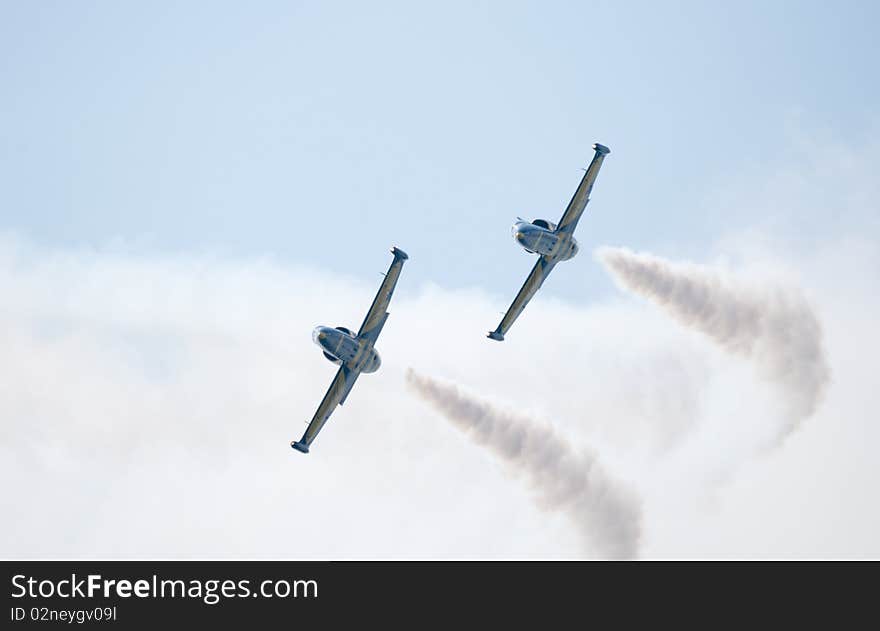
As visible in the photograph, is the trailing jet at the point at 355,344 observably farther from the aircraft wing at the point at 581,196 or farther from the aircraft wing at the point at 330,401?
the aircraft wing at the point at 581,196

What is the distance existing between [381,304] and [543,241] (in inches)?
619

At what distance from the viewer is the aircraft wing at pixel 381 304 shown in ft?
419

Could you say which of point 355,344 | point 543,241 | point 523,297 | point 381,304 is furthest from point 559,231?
point 355,344

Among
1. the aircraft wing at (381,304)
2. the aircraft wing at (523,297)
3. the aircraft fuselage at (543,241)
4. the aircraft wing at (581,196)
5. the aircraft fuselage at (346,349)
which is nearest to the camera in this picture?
the aircraft fuselage at (346,349)

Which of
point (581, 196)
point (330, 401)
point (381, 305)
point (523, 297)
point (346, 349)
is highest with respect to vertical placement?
point (581, 196)

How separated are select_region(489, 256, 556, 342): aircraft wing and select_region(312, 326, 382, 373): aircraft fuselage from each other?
644 inches

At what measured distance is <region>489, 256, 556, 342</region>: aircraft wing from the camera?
13762cm

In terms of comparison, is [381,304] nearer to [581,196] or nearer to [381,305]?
[381,305]

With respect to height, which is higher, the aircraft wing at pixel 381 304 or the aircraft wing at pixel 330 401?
the aircraft wing at pixel 381 304

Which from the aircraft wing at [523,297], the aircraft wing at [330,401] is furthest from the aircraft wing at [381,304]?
the aircraft wing at [523,297]

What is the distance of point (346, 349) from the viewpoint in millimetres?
125812

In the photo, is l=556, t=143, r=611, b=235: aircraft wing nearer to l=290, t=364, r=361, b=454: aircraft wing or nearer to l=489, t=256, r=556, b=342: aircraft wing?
l=489, t=256, r=556, b=342: aircraft wing

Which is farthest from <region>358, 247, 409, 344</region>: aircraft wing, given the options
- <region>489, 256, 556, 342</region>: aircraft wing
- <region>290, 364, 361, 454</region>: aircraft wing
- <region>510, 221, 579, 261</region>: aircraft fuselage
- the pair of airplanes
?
<region>489, 256, 556, 342</region>: aircraft wing
